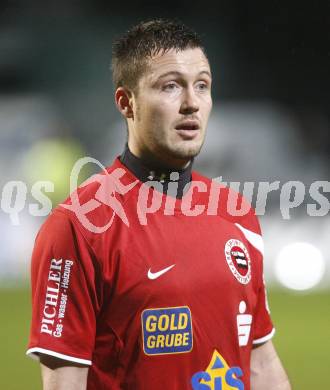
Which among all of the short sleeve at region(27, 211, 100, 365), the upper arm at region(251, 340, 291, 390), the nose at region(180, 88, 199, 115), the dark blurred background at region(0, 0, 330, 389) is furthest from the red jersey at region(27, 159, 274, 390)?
the dark blurred background at region(0, 0, 330, 389)

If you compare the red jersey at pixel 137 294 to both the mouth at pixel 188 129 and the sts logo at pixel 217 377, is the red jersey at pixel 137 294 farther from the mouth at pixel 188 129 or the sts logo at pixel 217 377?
the mouth at pixel 188 129

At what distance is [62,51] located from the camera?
40.8 ft

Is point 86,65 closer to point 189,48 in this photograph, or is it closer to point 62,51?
point 62,51

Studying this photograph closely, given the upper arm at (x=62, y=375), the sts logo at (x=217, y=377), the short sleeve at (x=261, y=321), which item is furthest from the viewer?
the short sleeve at (x=261, y=321)

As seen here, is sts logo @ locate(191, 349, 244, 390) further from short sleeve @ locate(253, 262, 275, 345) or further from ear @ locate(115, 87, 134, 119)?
ear @ locate(115, 87, 134, 119)

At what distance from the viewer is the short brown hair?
2041 mm

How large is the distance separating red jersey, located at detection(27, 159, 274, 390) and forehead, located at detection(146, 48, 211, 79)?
270 millimetres

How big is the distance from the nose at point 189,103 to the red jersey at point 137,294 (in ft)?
0.73

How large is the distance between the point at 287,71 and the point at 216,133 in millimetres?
1924

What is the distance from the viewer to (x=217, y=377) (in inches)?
77.3

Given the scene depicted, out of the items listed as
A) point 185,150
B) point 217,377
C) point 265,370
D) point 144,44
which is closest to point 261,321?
point 265,370

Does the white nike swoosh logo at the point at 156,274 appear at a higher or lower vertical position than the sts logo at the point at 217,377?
higher

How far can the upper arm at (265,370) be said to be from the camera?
85.6 inches

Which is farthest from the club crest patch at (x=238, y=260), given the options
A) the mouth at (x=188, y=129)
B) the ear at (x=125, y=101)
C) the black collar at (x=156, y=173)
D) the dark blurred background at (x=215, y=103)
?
the dark blurred background at (x=215, y=103)
